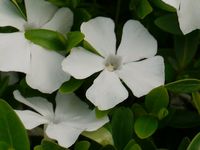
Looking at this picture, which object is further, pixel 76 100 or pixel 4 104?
pixel 76 100

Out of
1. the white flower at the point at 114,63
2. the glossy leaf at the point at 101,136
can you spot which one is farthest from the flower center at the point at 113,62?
the glossy leaf at the point at 101,136

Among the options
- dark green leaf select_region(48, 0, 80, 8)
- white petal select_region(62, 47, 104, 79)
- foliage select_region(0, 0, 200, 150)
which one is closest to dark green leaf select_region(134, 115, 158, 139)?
foliage select_region(0, 0, 200, 150)

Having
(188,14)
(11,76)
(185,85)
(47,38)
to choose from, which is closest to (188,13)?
(188,14)

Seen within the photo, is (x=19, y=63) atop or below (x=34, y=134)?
atop

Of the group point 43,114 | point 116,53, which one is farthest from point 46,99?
point 116,53

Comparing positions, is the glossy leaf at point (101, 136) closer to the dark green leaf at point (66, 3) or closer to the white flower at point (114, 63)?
the white flower at point (114, 63)

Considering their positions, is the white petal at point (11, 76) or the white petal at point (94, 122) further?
the white petal at point (11, 76)

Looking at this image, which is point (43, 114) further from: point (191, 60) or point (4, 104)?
point (191, 60)

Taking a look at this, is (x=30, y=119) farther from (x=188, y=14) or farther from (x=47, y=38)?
(x=188, y=14)
